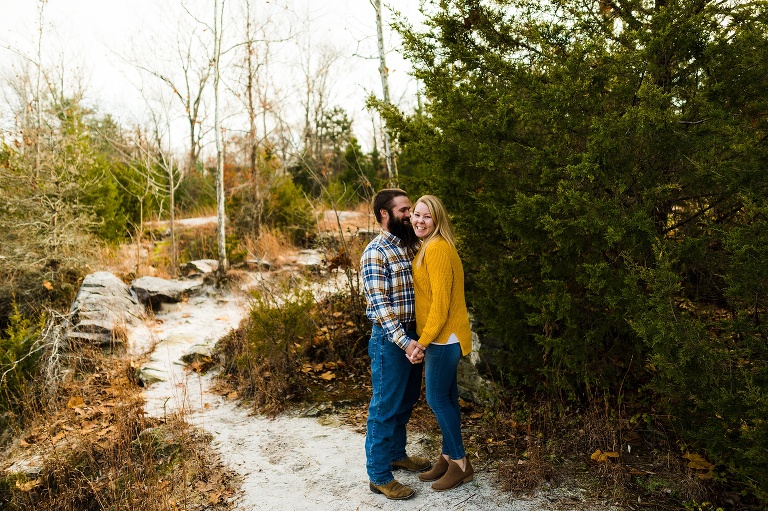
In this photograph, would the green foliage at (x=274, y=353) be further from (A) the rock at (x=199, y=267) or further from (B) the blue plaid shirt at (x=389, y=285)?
(A) the rock at (x=199, y=267)

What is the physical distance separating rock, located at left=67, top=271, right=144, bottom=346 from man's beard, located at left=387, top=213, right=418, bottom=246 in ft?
17.4

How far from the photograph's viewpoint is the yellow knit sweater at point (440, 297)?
3086 millimetres

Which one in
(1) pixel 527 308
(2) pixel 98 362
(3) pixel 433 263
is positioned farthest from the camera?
(2) pixel 98 362

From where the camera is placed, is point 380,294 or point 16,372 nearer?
point 380,294

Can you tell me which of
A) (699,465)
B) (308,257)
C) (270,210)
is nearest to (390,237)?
(699,465)

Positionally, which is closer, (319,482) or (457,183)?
(319,482)

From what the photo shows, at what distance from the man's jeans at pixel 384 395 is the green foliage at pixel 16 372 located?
4.24 meters

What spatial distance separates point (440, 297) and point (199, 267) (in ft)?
28.4

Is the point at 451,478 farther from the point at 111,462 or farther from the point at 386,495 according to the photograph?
the point at 111,462

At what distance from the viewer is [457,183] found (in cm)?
421

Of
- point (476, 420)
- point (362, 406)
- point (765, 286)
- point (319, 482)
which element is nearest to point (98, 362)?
point (362, 406)

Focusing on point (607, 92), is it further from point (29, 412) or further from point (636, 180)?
point (29, 412)

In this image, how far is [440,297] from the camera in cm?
308

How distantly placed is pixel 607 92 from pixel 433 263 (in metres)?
1.73
